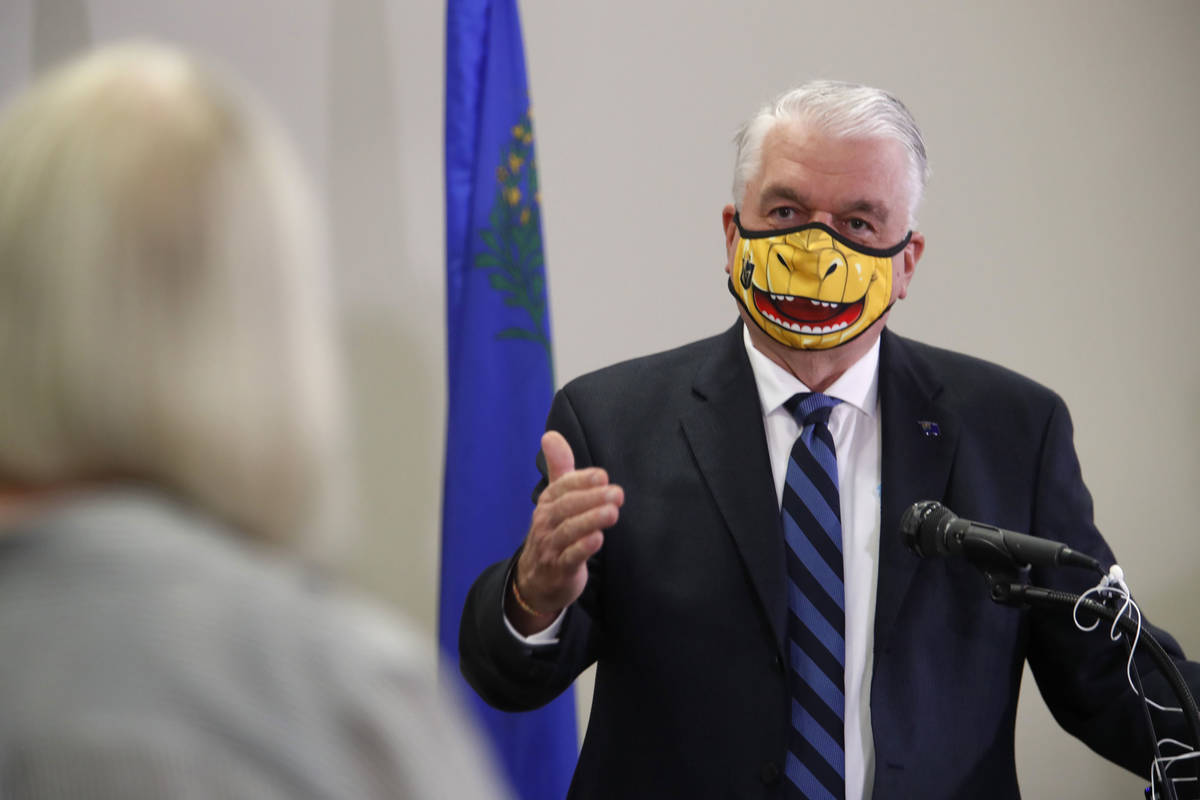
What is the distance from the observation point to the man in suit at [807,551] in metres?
1.77

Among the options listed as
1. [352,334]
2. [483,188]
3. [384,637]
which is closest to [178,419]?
[384,637]

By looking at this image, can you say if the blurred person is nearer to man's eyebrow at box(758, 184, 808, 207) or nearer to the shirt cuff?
the shirt cuff

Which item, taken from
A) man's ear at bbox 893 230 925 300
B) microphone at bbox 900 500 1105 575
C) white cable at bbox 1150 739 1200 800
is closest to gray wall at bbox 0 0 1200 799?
man's ear at bbox 893 230 925 300

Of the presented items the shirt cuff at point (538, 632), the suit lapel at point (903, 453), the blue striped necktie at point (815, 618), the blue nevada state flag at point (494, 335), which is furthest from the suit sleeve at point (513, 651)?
the blue nevada state flag at point (494, 335)

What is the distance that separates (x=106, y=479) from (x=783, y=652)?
1.24 m

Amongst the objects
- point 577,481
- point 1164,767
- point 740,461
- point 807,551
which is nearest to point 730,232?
point 740,461

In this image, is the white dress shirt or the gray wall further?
the gray wall

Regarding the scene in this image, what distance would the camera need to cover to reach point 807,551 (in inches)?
72.4

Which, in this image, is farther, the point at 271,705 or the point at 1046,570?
the point at 1046,570

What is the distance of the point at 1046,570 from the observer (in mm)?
1875

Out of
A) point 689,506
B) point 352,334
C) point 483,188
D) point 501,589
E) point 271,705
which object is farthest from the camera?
A: point 352,334

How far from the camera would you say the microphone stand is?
4.70 ft

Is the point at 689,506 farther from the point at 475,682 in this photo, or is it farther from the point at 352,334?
the point at 352,334

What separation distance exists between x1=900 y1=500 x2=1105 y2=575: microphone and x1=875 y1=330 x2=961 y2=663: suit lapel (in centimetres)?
21
